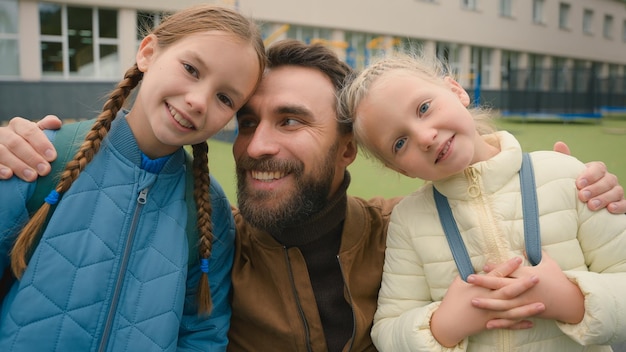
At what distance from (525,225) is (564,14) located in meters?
38.8

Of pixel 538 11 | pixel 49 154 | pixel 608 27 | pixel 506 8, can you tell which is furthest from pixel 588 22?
pixel 49 154

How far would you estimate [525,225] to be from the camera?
1.87 m

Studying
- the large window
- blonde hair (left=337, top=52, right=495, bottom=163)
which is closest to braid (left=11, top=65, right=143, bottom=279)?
blonde hair (left=337, top=52, right=495, bottom=163)

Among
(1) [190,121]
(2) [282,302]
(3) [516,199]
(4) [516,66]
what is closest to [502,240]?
(3) [516,199]

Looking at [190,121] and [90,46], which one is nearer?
[190,121]

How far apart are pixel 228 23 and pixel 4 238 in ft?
3.32

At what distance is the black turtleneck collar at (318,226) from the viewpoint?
89.1 inches

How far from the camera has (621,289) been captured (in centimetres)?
180

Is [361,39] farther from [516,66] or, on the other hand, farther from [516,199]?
[516,199]

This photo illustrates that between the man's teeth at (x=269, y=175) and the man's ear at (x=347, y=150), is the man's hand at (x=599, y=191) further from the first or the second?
the man's teeth at (x=269, y=175)

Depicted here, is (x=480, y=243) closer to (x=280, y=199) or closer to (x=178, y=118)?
(x=280, y=199)

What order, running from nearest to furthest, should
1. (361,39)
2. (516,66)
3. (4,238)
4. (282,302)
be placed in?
(4,238) < (282,302) < (361,39) < (516,66)

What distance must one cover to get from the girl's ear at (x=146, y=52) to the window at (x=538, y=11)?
35176mm

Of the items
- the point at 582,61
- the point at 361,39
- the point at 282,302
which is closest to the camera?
the point at 282,302
